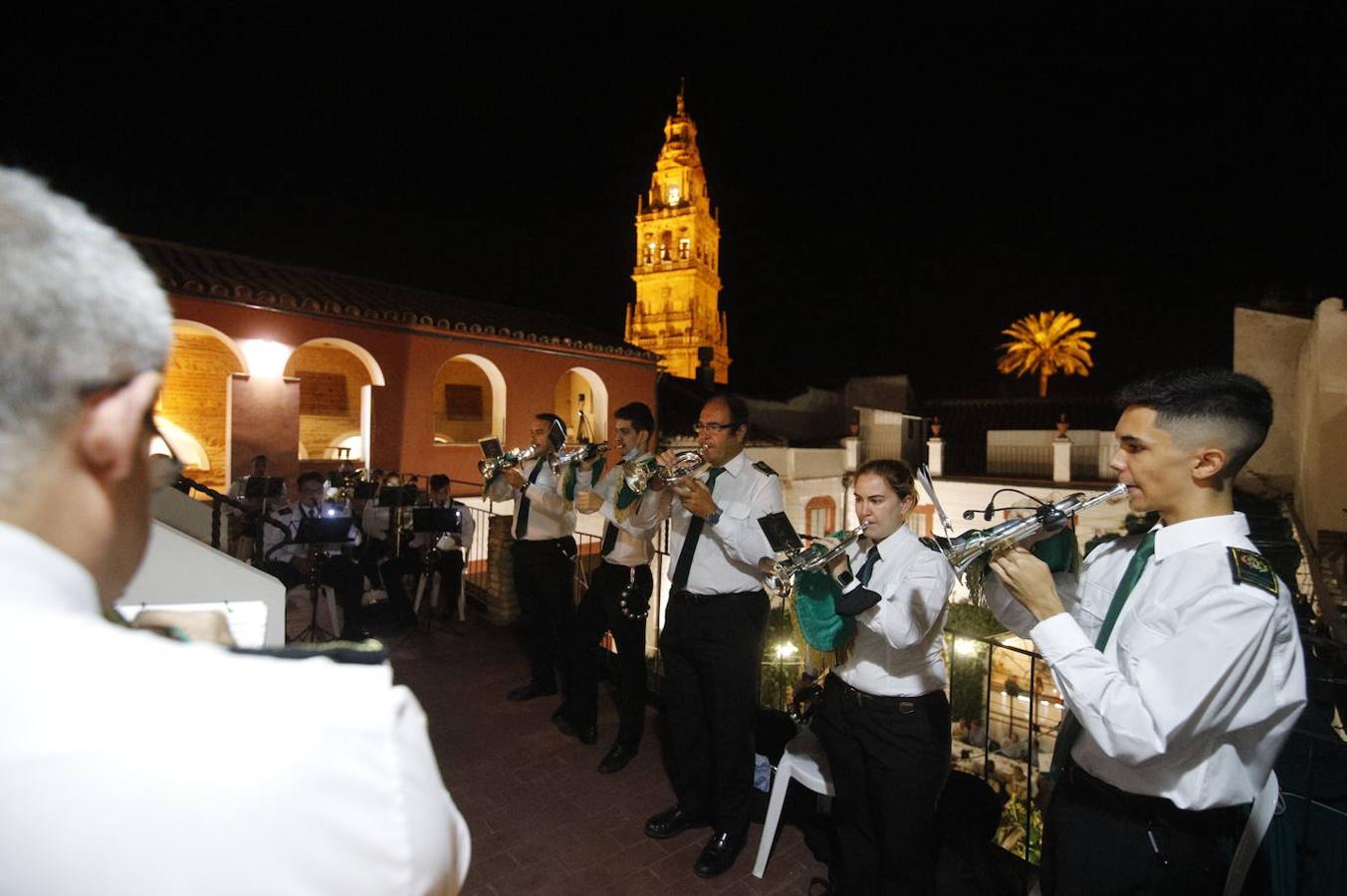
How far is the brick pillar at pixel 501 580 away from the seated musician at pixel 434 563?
390 mm

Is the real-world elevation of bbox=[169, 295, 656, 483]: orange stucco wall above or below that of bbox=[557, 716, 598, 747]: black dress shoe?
above

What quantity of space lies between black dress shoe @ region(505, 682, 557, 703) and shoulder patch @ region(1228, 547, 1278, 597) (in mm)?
4496

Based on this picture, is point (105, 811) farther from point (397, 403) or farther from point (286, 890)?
point (397, 403)

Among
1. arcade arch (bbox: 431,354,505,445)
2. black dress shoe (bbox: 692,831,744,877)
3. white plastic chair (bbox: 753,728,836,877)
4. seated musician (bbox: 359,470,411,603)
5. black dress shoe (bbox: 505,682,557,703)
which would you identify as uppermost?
arcade arch (bbox: 431,354,505,445)

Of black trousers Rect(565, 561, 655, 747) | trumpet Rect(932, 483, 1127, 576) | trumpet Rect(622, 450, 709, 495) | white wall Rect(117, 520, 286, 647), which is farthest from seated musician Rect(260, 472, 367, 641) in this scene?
trumpet Rect(932, 483, 1127, 576)

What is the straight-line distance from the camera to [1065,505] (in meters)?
2.18

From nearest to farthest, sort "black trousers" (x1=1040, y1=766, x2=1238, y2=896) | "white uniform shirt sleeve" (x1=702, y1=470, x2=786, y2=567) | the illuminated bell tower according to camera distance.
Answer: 1. "black trousers" (x1=1040, y1=766, x2=1238, y2=896)
2. "white uniform shirt sleeve" (x1=702, y1=470, x2=786, y2=567)
3. the illuminated bell tower

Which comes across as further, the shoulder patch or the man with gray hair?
the shoulder patch

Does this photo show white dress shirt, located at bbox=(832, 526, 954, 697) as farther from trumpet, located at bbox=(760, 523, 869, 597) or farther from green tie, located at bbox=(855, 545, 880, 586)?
trumpet, located at bbox=(760, 523, 869, 597)

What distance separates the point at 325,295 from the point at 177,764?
14.4 m

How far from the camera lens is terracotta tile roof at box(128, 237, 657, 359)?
10945 millimetres

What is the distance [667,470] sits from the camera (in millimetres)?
3764

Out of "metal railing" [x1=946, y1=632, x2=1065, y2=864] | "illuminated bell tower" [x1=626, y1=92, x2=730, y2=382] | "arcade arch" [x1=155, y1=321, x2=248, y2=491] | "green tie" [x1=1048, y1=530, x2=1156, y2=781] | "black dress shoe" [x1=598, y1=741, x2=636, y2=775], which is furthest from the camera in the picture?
"illuminated bell tower" [x1=626, y1=92, x2=730, y2=382]

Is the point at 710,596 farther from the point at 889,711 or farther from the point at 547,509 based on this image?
the point at 547,509
